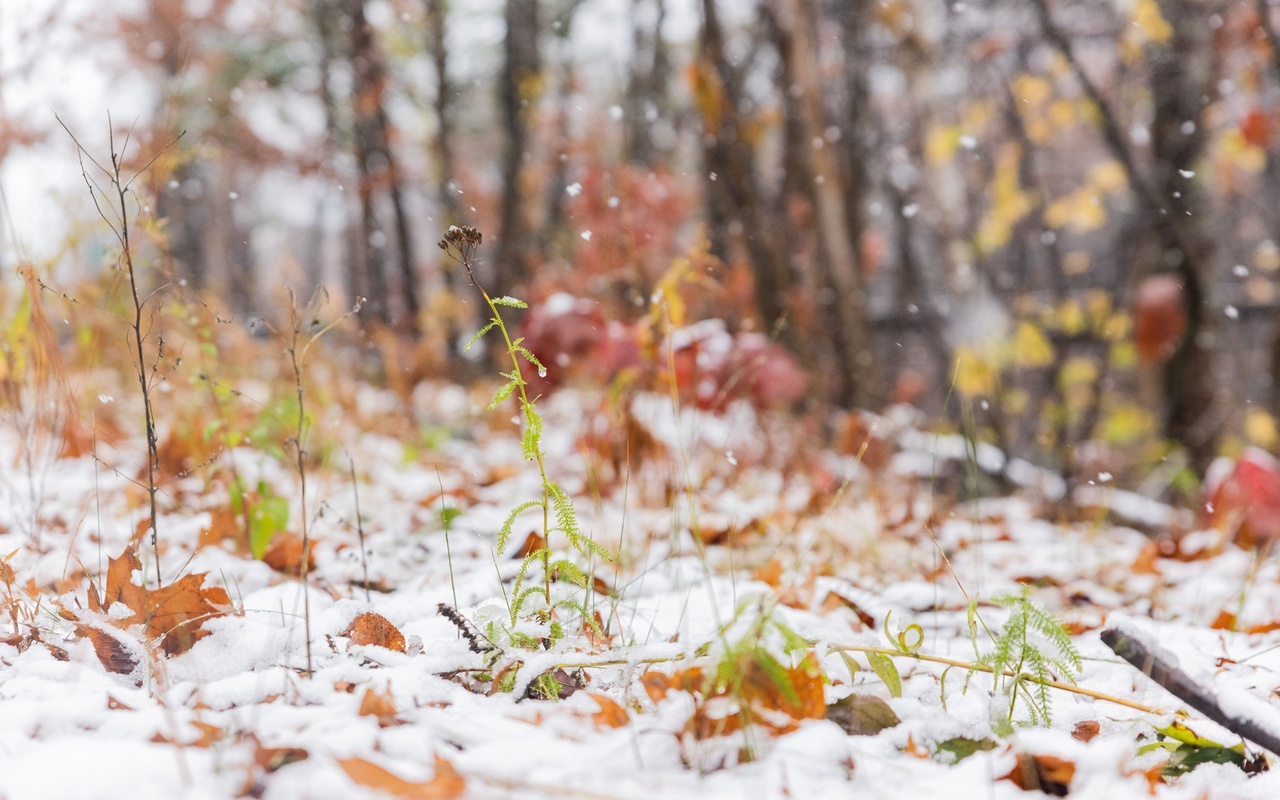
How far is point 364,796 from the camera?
79 centimetres

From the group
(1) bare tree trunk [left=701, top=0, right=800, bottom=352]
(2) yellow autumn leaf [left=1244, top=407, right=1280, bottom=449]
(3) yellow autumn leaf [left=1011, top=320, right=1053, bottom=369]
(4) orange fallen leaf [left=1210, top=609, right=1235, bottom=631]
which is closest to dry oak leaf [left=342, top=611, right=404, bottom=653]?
(4) orange fallen leaf [left=1210, top=609, right=1235, bottom=631]

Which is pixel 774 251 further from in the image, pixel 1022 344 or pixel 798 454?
pixel 1022 344

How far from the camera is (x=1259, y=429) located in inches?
287

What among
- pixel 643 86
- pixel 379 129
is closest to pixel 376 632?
pixel 379 129

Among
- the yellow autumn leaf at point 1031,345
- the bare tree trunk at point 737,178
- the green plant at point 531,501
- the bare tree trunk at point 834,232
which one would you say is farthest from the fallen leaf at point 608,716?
the yellow autumn leaf at point 1031,345

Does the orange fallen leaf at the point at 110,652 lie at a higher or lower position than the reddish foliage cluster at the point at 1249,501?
higher

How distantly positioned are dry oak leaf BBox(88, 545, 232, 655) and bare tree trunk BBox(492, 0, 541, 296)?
6614mm

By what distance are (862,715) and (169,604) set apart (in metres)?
1.03

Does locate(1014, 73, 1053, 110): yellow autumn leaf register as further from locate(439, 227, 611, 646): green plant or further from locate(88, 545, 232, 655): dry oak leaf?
locate(88, 545, 232, 655): dry oak leaf

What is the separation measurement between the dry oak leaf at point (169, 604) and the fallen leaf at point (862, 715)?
924mm

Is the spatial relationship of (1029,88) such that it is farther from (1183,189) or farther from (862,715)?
(862,715)

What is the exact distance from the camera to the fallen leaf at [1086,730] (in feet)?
3.74

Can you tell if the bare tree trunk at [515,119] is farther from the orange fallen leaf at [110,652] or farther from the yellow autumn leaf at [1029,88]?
the orange fallen leaf at [110,652]

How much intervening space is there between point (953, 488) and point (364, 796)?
4.23 meters
